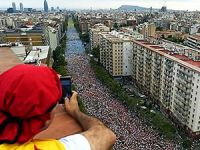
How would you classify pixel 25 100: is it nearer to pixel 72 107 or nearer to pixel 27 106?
pixel 27 106

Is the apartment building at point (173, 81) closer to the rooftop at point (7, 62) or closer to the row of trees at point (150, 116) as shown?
the row of trees at point (150, 116)

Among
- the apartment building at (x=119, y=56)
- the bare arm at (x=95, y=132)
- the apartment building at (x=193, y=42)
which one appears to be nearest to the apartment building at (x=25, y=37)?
the apartment building at (x=119, y=56)

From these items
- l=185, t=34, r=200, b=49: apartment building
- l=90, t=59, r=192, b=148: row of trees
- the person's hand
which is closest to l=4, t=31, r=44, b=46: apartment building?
l=90, t=59, r=192, b=148: row of trees

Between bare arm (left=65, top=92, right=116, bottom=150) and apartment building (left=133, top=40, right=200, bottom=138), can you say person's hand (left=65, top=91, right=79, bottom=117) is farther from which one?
apartment building (left=133, top=40, right=200, bottom=138)

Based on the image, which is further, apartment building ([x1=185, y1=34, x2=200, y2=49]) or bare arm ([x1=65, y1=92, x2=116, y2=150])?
apartment building ([x1=185, y1=34, x2=200, y2=49])

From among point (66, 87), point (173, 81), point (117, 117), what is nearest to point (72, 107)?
point (66, 87)

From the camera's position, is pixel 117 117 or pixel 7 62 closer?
pixel 7 62
